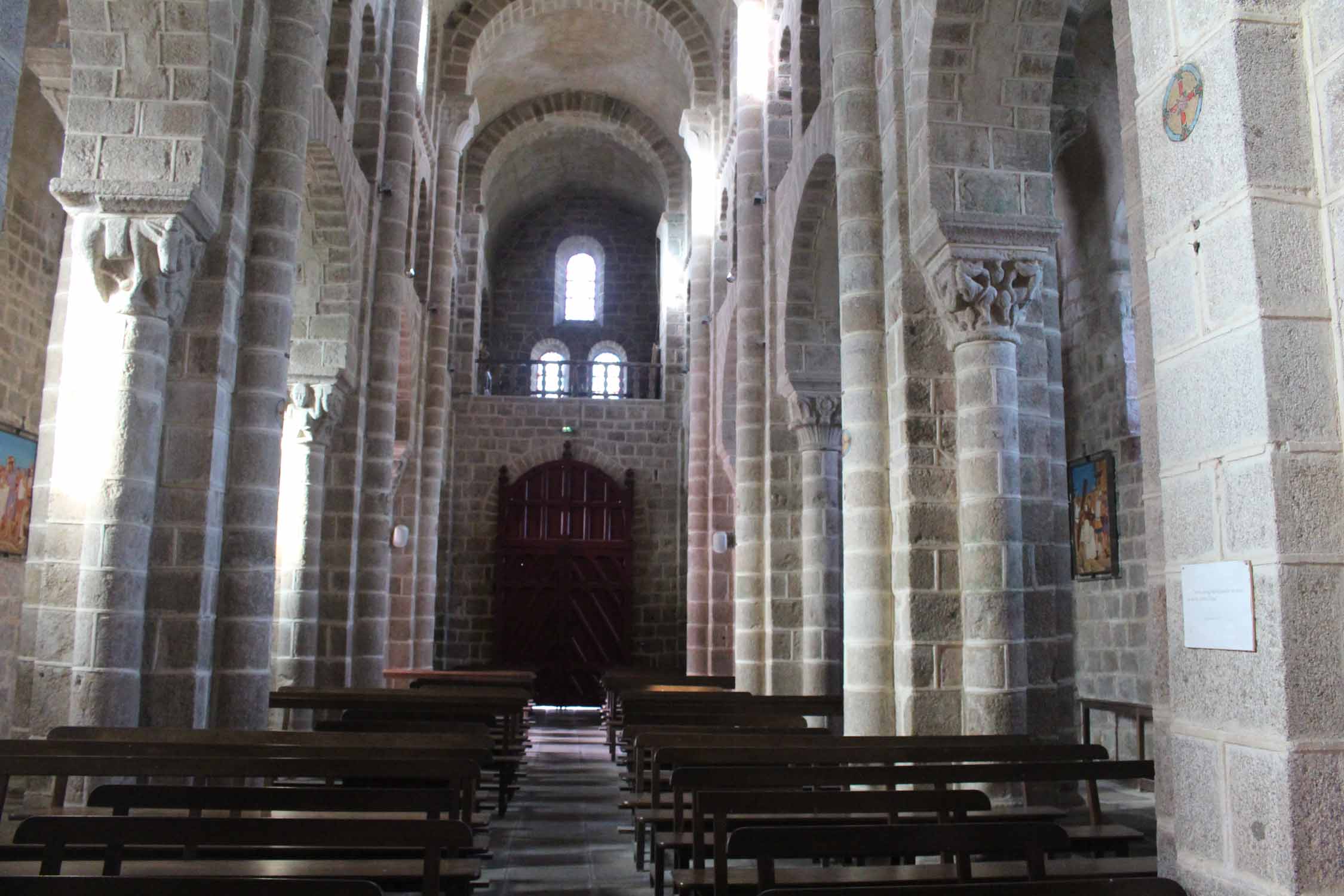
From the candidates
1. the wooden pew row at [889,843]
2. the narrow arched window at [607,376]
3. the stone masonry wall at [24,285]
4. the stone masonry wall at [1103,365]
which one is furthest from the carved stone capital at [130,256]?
the narrow arched window at [607,376]

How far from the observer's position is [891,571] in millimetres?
8125

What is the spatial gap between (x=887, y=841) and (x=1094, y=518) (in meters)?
9.52

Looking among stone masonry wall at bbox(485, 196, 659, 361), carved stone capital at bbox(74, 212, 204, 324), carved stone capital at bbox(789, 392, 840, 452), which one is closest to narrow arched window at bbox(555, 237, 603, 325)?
stone masonry wall at bbox(485, 196, 659, 361)

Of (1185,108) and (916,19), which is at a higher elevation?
(916,19)

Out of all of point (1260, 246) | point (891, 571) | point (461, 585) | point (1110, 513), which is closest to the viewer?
point (1260, 246)

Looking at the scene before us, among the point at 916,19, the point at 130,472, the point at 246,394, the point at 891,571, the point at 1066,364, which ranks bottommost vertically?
the point at 891,571

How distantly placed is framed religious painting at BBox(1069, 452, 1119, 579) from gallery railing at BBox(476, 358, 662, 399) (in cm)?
1126

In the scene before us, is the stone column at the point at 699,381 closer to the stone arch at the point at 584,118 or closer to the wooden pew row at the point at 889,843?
the stone arch at the point at 584,118

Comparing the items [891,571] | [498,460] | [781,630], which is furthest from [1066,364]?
[498,460]

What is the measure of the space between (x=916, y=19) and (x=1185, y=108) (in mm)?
4640

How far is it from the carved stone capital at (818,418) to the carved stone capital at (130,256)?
6.73 metres

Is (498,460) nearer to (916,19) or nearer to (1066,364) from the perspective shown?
(1066,364)

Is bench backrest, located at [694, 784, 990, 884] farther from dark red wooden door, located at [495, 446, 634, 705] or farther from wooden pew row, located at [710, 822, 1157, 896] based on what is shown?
dark red wooden door, located at [495, 446, 634, 705]

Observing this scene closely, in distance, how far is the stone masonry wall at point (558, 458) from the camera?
22.0 m
